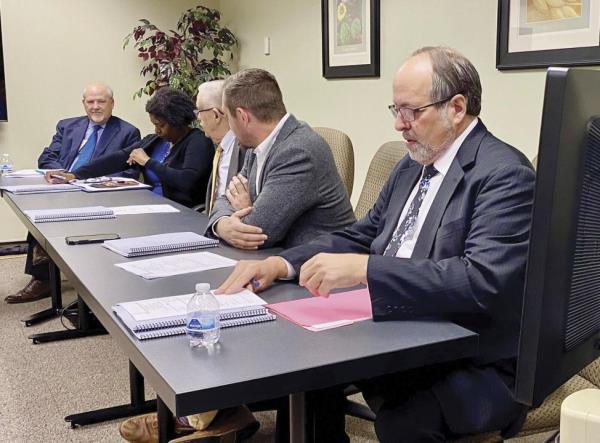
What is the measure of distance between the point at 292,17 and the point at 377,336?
351 cm

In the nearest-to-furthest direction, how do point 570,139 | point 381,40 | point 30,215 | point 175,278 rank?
point 570,139 < point 175,278 < point 30,215 < point 381,40

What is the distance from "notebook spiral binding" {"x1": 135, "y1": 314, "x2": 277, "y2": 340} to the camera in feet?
4.27

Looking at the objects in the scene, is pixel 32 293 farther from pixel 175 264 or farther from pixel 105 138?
pixel 175 264

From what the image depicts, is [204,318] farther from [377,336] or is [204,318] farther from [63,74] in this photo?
[63,74]

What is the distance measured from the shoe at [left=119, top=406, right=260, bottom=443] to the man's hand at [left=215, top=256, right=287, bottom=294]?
542 mm

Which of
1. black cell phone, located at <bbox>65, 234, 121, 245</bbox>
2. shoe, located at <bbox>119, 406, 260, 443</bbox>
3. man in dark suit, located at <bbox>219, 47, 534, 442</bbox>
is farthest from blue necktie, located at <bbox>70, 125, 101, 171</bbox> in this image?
man in dark suit, located at <bbox>219, 47, 534, 442</bbox>

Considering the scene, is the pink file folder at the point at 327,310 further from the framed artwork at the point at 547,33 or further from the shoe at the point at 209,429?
the framed artwork at the point at 547,33

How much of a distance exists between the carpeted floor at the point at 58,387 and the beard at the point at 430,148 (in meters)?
1.12

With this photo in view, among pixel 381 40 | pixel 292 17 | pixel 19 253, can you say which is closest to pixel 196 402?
pixel 381 40

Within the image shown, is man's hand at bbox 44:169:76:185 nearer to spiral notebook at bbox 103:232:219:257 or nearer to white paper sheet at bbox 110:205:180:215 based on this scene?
white paper sheet at bbox 110:205:180:215

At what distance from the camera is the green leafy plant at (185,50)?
5.10 meters

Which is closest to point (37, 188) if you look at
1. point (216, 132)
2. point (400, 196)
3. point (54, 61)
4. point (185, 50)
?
point (216, 132)

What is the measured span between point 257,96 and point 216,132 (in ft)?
2.87

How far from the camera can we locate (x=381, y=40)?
3559 millimetres
